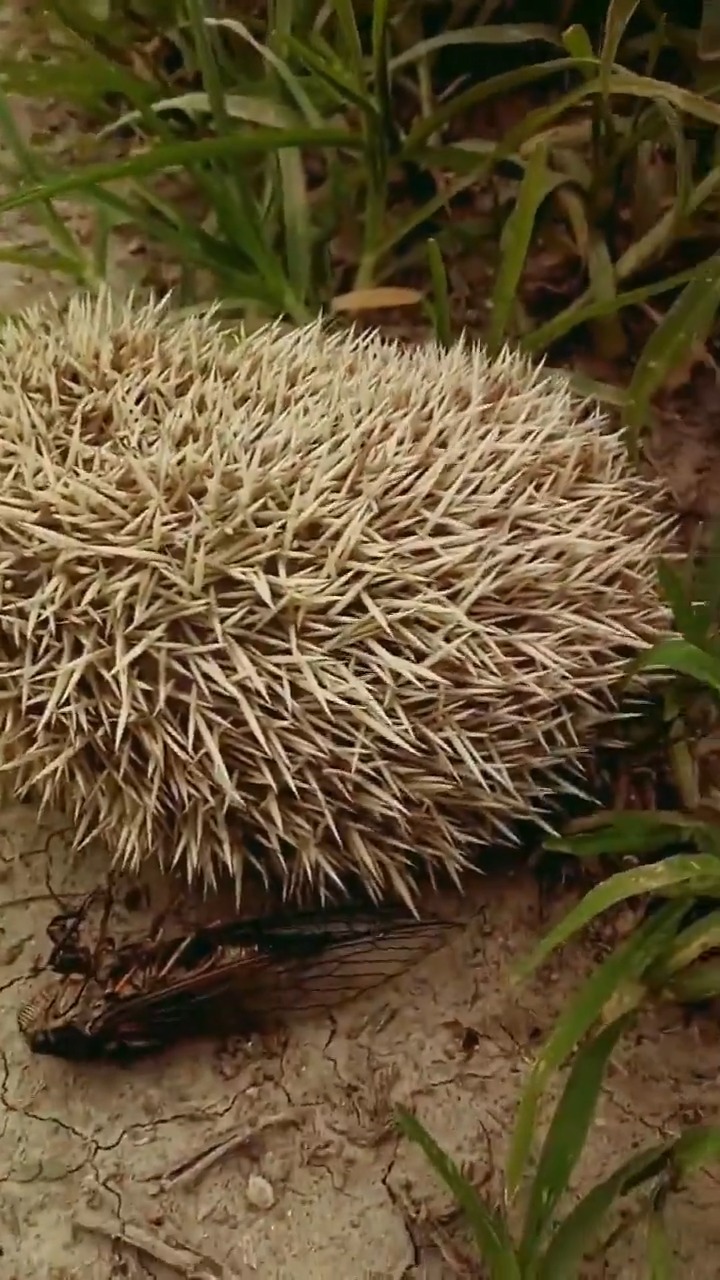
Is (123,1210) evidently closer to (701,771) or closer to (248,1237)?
(248,1237)

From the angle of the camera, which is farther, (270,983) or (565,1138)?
(270,983)

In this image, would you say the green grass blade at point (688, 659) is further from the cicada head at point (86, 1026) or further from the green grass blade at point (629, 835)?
the cicada head at point (86, 1026)

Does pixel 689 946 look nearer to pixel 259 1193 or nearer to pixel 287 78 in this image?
pixel 259 1193

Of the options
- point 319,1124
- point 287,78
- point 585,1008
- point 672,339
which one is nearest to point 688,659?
point 585,1008

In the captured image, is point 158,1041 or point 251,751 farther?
point 158,1041

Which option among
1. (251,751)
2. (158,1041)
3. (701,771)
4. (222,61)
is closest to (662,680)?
(701,771)

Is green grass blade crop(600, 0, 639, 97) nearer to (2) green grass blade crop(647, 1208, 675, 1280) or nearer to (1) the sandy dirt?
(1) the sandy dirt

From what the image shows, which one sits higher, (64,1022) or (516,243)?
(516,243)
